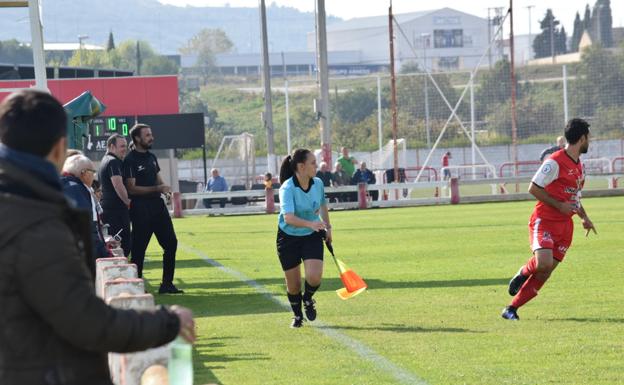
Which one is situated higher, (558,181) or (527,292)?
(558,181)

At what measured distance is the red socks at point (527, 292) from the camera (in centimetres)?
1251

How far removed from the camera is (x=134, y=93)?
4912 centimetres

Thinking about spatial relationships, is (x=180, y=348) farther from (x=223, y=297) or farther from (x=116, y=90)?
(x=116, y=90)

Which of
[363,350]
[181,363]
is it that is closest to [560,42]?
[363,350]

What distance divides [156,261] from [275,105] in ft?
324

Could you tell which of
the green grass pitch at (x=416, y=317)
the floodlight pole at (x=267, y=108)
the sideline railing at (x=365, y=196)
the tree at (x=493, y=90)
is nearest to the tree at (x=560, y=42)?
the tree at (x=493, y=90)

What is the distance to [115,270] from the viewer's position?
7.39 metres

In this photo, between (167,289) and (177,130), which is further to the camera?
(177,130)

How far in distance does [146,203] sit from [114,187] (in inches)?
21.5

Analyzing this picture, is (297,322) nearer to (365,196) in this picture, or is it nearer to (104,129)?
(104,129)

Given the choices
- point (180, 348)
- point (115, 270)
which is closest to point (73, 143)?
point (115, 270)

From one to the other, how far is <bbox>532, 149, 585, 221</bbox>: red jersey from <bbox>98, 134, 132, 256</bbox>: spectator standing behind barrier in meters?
5.39

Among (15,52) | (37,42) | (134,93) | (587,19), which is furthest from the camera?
(15,52)

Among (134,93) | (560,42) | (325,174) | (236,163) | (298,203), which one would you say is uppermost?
(560,42)
